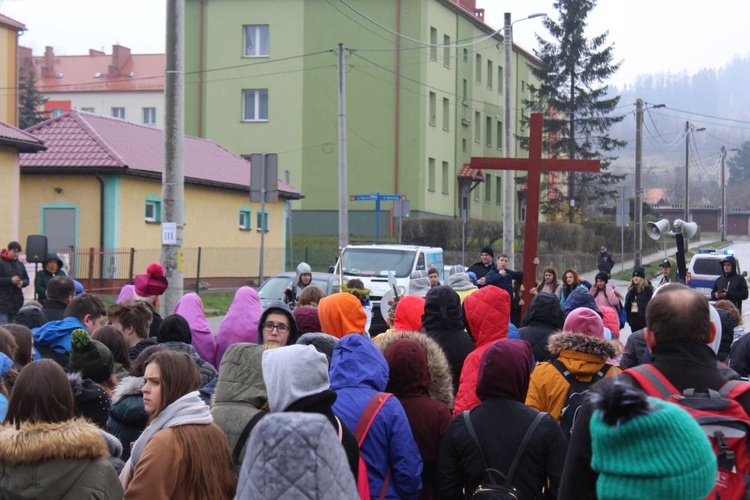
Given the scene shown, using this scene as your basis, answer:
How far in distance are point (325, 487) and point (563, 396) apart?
3.16 metres

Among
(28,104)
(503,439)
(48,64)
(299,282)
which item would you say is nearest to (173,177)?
(299,282)

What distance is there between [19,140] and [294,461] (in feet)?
89.0

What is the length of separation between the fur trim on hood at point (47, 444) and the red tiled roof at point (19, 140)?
25.3 m

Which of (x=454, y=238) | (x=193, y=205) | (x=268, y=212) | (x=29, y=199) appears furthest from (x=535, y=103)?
(x=29, y=199)

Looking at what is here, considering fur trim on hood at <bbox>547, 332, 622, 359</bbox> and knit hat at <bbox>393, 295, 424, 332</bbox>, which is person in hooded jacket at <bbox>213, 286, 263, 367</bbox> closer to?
knit hat at <bbox>393, 295, 424, 332</bbox>

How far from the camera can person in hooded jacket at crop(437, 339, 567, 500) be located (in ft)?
15.9

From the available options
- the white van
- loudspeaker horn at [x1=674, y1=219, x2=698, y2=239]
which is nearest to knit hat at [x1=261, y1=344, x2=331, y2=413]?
loudspeaker horn at [x1=674, y1=219, x2=698, y2=239]

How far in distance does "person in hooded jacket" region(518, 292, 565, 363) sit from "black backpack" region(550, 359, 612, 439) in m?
2.40

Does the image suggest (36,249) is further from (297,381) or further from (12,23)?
(12,23)

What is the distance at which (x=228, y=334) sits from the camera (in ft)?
28.9

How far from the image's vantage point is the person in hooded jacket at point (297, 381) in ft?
13.7

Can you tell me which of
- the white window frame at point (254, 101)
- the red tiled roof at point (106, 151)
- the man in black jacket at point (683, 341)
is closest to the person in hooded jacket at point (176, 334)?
the man in black jacket at point (683, 341)

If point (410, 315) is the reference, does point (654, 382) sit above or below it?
above

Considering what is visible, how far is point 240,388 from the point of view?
16.4ft
